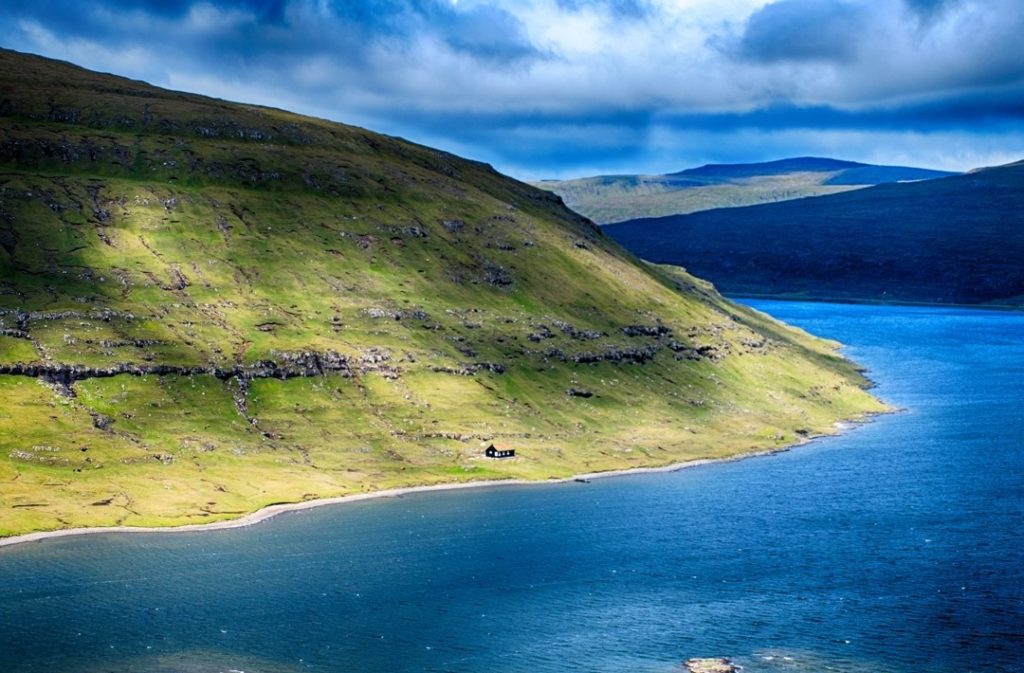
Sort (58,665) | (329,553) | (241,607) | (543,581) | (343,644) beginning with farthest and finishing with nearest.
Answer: (329,553) < (543,581) < (241,607) < (343,644) < (58,665)

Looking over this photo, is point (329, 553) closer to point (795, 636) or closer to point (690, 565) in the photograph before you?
point (690, 565)

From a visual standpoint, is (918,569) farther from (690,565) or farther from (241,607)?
(241,607)

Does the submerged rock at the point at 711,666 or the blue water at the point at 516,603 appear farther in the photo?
the blue water at the point at 516,603

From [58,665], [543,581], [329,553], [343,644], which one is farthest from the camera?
[329,553]

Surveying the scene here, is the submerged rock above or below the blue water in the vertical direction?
below

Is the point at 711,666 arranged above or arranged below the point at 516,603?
below

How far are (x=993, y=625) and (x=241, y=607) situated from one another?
9894 cm

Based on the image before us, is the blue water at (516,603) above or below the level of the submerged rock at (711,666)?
above

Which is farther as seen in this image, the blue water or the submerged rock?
the blue water

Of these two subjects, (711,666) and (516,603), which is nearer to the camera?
(711,666)

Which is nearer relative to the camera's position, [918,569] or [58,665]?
[58,665]

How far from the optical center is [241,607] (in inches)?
6299

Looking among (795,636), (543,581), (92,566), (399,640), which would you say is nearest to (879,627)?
(795,636)

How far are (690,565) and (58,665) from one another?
93074 millimetres
